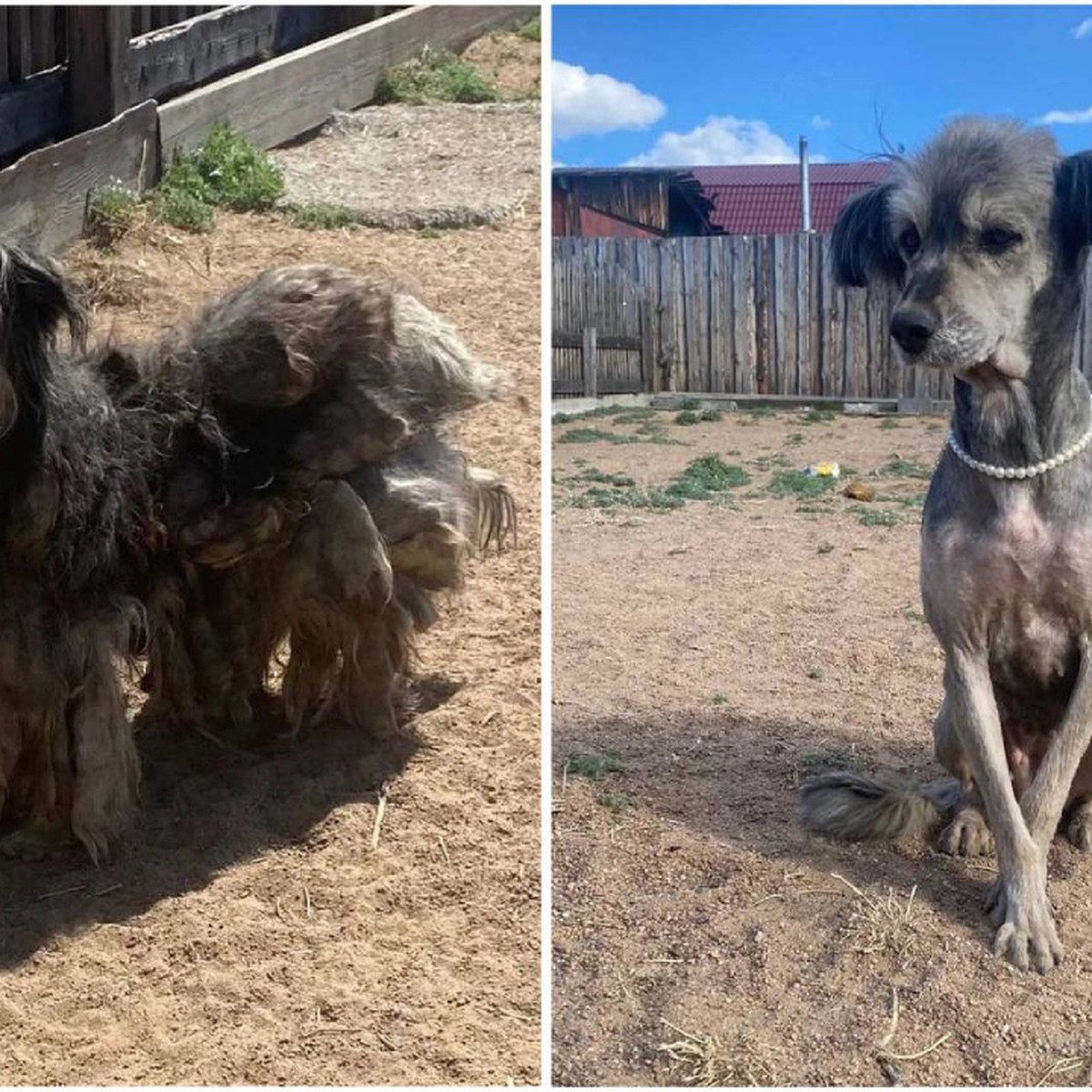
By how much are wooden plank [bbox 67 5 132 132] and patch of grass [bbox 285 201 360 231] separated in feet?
3.36

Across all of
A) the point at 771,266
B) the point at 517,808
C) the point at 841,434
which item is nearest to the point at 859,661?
the point at 517,808

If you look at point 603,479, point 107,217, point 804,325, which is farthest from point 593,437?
point 107,217

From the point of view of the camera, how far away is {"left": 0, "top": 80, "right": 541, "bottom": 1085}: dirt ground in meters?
2.93

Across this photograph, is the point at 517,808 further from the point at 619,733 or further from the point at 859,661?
the point at 859,661

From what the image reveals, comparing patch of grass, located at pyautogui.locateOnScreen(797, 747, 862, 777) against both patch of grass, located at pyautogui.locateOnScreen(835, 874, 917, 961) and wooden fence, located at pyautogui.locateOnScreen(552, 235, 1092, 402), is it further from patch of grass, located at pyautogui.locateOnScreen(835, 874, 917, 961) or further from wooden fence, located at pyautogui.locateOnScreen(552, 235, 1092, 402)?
wooden fence, located at pyautogui.locateOnScreen(552, 235, 1092, 402)

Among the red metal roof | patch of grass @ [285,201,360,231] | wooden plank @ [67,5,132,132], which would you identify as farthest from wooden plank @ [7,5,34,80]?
the red metal roof

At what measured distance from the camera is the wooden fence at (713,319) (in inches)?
595

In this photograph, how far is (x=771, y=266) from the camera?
15.3 meters

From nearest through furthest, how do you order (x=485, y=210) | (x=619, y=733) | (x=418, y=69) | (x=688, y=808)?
(x=688, y=808) < (x=619, y=733) < (x=485, y=210) < (x=418, y=69)

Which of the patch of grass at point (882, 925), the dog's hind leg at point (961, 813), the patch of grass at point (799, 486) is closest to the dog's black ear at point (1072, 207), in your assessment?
the dog's hind leg at point (961, 813)

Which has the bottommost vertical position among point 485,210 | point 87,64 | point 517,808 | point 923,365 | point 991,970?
point 991,970

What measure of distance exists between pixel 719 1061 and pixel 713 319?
13.2 m

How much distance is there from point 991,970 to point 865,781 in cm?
79

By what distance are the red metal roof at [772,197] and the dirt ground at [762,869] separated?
810 cm
